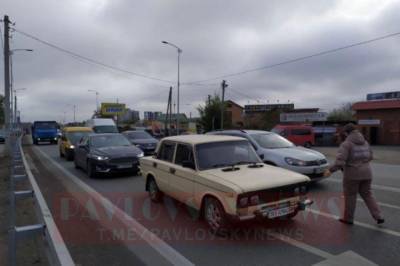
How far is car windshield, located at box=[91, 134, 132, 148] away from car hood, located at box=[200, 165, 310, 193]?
7783 mm

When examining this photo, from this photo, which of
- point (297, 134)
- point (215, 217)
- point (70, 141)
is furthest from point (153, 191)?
point (297, 134)

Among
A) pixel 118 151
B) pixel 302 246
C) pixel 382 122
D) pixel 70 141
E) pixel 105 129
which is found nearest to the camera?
pixel 302 246

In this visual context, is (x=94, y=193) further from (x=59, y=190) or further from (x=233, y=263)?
(x=233, y=263)

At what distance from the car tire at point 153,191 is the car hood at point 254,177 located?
6.98ft

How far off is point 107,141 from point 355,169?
31.4 feet

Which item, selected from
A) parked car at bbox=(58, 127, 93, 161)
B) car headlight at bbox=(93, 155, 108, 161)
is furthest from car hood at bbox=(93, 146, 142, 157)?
parked car at bbox=(58, 127, 93, 161)

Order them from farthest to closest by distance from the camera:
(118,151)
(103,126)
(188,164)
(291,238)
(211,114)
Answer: (211,114) → (103,126) → (118,151) → (188,164) → (291,238)

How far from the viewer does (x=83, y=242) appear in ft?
17.4

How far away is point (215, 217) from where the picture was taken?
547 centimetres

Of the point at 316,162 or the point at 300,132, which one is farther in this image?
the point at 300,132

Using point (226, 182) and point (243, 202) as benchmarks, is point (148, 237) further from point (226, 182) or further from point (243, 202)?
point (243, 202)

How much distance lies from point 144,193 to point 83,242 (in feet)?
11.8

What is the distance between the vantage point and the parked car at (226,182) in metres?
5.08

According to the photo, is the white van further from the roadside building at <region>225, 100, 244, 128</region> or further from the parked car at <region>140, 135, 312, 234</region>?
the roadside building at <region>225, 100, 244, 128</region>
